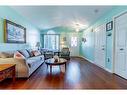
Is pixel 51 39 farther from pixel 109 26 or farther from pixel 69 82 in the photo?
pixel 69 82

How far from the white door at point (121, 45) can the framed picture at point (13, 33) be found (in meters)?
3.69

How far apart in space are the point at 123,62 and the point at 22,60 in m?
2.96

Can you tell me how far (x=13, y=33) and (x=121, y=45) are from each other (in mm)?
3876

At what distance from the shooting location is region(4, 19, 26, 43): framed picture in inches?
188

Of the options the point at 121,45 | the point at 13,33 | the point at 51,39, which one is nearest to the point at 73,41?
the point at 51,39

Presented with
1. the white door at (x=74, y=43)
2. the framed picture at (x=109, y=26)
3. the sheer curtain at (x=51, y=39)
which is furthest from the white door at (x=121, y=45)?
the sheer curtain at (x=51, y=39)

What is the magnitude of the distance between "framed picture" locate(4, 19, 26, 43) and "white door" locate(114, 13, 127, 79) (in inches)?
145

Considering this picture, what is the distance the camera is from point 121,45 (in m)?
4.34

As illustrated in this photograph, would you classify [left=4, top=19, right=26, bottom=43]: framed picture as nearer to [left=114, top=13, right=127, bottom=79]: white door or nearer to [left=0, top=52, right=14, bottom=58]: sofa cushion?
[left=0, top=52, right=14, bottom=58]: sofa cushion

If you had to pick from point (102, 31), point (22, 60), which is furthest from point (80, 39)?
point (22, 60)

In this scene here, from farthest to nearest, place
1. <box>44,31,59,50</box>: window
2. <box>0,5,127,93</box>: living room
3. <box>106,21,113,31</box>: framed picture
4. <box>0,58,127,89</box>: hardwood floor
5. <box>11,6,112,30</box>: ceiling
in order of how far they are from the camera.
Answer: <box>44,31,59,50</box>: window < <box>11,6,112,30</box>: ceiling < <box>106,21,113,31</box>: framed picture < <box>0,5,127,93</box>: living room < <box>0,58,127,89</box>: hardwood floor

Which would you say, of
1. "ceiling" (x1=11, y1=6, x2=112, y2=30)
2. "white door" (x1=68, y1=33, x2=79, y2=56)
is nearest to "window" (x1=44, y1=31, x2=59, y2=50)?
"white door" (x1=68, y1=33, x2=79, y2=56)
